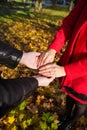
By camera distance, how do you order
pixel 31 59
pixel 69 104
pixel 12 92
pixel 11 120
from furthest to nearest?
pixel 69 104 → pixel 11 120 → pixel 31 59 → pixel 12 92

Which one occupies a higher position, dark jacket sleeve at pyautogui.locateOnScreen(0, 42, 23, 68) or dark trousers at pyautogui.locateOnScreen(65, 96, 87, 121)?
dark jacket sleeve at pyautogui.locateOnScreen(0, 42, 23, 68)

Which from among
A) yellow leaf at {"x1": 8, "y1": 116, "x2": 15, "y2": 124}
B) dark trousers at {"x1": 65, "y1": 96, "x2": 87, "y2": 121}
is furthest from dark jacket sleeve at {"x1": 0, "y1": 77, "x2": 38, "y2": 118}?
yellow leaf at {"x1": 8, "y1": 116, "x2": 15, "y2": 124}

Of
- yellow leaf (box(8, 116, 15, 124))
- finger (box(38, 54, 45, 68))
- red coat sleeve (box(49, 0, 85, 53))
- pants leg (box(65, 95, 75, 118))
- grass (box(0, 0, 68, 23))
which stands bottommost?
grass (box(0, 0, 68, 23))

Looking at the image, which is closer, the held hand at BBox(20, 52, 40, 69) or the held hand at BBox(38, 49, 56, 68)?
the held hand at BBox(38, 49, 56, 68)

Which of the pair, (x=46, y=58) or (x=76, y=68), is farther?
(x=46, y=58)

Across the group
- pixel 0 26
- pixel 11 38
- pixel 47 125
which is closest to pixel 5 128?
pixel 47 125

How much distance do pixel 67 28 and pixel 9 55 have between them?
0.74 meters

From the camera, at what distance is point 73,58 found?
3.17m

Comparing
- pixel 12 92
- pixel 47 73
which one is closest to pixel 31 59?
pixel 47 73

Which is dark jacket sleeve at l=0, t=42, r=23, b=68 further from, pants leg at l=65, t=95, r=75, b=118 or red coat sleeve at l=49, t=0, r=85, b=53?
pants leg at l=65, t=95, r=75, b=118

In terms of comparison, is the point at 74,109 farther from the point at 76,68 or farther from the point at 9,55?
the point at 9,55

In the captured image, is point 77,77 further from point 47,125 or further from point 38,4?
point 38,4

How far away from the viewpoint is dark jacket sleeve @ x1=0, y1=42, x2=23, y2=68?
120 inches

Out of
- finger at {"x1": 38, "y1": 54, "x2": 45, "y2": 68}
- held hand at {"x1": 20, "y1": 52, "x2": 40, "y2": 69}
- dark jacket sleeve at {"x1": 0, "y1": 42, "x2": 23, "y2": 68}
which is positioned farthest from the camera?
held hand at {"x1": 20, "y1": 52, "x2": 40, "y2": 69}
